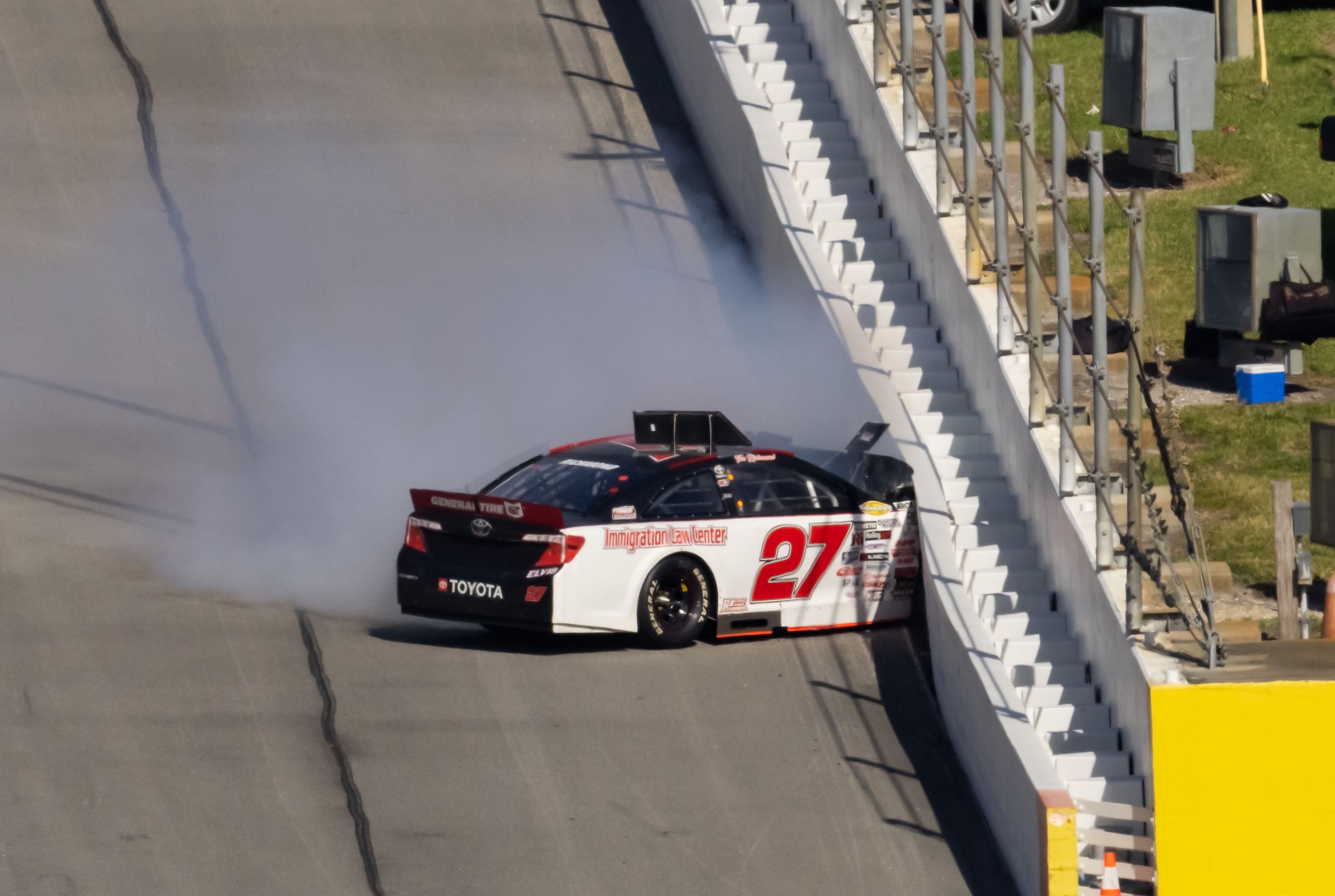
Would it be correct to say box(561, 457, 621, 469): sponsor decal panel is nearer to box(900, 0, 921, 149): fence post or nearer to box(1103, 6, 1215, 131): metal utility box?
box(900, 0, 921, 149): fence post

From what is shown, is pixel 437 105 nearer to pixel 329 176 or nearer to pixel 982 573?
pixel 329 176

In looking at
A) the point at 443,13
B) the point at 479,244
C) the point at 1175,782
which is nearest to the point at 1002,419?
the point at 1175,782

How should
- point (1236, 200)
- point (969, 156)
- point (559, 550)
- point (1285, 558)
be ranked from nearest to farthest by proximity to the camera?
1. point (1285, 558)
2. point (559, 550)
3. point (969, 156)
4. point (1236, 200)

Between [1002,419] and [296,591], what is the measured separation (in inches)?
190

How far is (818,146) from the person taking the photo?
58.5 ft

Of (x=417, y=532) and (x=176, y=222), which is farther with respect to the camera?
(x=176, y=222)

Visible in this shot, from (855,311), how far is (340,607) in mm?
4283

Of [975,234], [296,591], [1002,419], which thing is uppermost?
[975,234]

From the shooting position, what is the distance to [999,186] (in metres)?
13.5

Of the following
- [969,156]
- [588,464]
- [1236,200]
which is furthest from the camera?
[1236,200]

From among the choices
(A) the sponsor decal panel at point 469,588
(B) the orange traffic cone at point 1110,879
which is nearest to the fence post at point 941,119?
(A) the sponsor decal panel at point 469,588

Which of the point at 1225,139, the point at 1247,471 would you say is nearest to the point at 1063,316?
the point at 1247,471

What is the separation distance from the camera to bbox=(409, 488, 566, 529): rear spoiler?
1300cm

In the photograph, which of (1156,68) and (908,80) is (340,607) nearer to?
(908,80)
